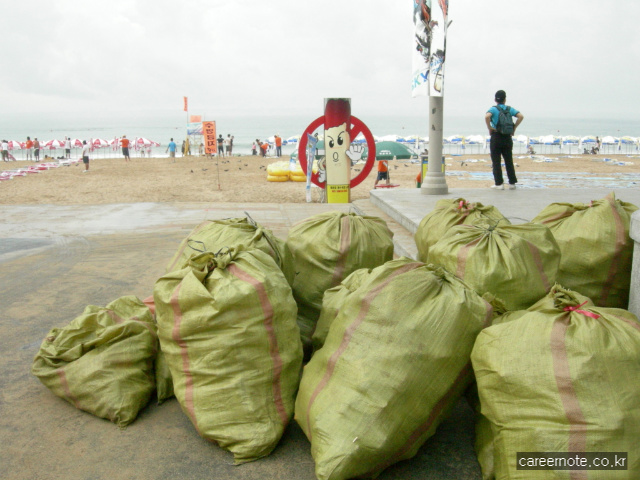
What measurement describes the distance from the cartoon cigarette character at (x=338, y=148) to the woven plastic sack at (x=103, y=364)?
8327 millimetres

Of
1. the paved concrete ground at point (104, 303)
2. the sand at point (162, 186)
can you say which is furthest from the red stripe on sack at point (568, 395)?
the sand at point (162, 186)

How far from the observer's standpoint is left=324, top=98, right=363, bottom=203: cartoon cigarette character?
433 inches

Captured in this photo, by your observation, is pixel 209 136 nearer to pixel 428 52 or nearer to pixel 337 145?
pixel 337 145

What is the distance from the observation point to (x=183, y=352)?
8.45 feet

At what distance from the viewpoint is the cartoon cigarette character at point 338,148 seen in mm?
11000

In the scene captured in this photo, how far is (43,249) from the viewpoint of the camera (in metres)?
7.20

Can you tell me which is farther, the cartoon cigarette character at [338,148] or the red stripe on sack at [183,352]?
the cartoon cigarette character at [338,148]

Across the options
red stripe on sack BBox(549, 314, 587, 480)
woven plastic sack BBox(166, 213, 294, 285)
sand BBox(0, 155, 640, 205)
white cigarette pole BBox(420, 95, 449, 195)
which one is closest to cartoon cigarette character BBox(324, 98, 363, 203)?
white cigarette pole BBox(420, 95, 449, 195)

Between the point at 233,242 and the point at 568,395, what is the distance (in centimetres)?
195

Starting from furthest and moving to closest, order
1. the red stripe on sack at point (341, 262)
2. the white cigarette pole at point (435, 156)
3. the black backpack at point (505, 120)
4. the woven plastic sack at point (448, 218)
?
the white cigarette pole at point (435, 156), the black backpack at point (505, 120), the woven plastic sack at point (448, 218), the red stripe on sack at point (341, 262)

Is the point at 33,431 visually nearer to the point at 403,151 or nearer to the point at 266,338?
the point at 266,338

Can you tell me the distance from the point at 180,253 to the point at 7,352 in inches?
54.6

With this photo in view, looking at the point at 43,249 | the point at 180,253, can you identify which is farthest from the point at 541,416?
the point at 43,249

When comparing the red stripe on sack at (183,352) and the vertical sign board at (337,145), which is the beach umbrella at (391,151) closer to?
the vertical sign board at (337,145)
